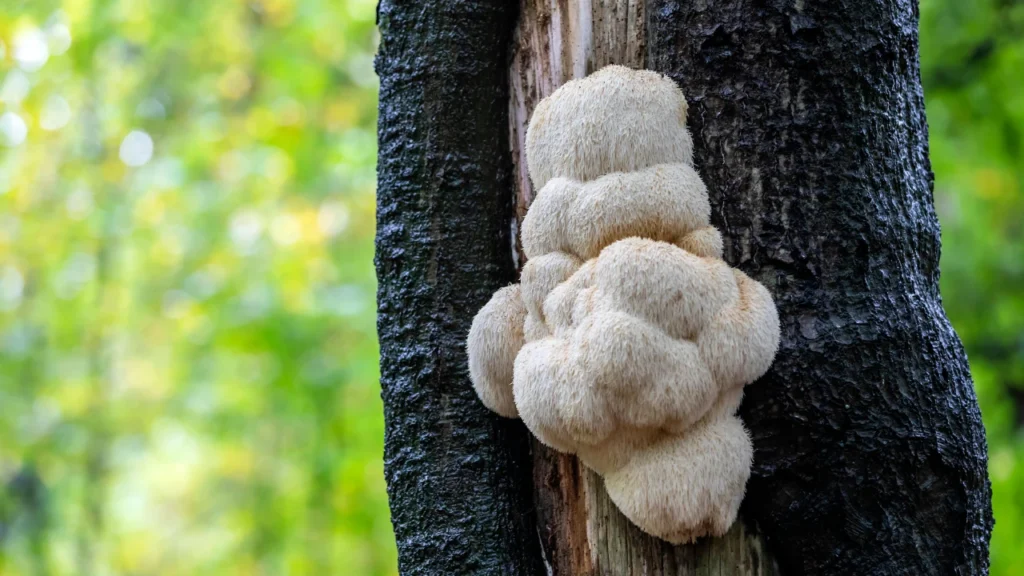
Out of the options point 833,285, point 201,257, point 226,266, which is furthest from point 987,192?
point 201,257

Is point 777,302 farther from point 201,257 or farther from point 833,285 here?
point 201,257

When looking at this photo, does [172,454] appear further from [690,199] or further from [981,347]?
[690,199]

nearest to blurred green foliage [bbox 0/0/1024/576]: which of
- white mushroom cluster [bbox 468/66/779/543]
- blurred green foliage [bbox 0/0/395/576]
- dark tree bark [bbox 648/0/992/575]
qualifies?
blurred green foliage [bbox 0/0/395/576]

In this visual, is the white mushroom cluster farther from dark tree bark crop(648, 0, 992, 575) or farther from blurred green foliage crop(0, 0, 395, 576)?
blurred green foliage crop(0, 0, 395, 576)

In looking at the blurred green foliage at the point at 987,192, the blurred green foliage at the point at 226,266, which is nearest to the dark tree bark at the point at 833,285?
the blurred green foliage at the point at 987,192

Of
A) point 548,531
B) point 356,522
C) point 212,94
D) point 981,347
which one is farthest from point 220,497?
point 548,531

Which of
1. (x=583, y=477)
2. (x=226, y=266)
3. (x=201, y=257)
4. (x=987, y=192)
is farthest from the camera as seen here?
(x=201, y=257)

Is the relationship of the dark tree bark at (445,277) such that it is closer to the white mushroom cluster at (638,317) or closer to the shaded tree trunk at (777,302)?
the shaded tree trunk at (777,302)
